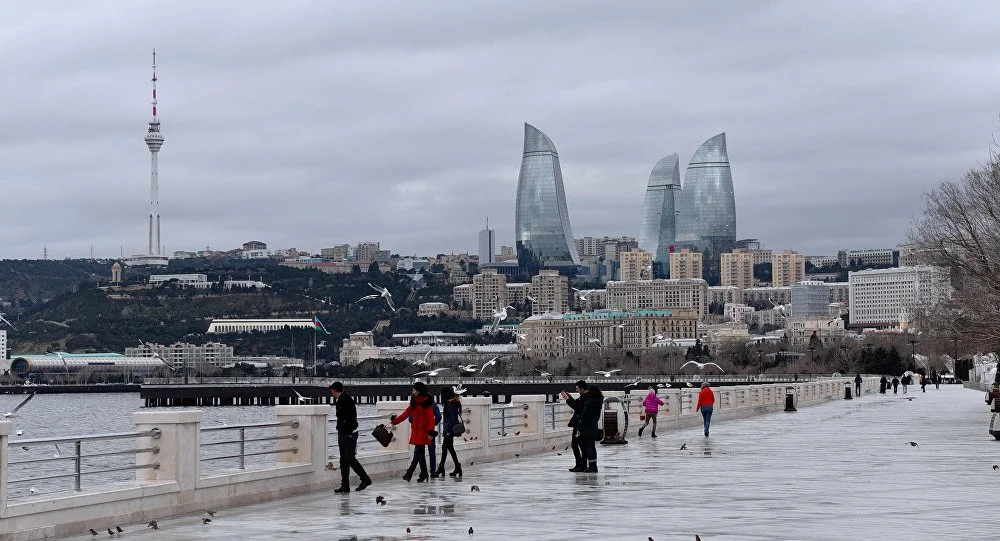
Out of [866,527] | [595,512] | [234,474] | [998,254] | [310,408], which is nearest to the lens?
[866,527]

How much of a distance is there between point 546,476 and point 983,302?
98.1 ft

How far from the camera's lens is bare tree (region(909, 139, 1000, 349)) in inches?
1965

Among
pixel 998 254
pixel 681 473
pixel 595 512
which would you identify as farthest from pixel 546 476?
pixel 998 254

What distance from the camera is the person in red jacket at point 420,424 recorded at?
2450cm

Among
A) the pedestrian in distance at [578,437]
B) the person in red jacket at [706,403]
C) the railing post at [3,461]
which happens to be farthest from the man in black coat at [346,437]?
the person in red jacket at [706,403]

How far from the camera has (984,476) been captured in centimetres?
2520

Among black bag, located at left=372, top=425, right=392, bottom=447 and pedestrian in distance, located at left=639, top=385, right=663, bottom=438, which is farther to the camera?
pedestrian in distance, located at left=639, top=385, right=663, bottom=438

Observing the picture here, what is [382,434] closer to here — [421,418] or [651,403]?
[421,418]

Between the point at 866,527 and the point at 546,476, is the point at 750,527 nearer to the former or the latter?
the point at 866,527

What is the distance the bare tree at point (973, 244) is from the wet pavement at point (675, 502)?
16231mm

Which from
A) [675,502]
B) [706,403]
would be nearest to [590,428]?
[675,502]

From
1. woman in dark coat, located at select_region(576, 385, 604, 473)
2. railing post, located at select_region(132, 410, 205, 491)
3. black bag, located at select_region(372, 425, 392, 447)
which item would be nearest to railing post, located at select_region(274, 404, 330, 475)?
black bag, located at select_region(372, 425, 392, 447)

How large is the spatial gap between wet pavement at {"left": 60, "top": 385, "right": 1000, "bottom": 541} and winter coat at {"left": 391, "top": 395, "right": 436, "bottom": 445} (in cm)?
78

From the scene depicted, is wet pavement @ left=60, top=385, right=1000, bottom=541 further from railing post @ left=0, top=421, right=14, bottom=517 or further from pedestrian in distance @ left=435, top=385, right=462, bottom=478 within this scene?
railing post @ left=0, top=421, right=14, bottom=517
